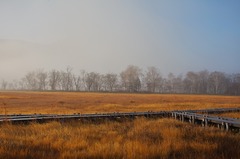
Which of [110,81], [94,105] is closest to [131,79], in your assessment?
[110,81]

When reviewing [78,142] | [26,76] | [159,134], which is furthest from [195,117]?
[26,76]

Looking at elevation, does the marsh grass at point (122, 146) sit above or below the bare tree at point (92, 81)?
below

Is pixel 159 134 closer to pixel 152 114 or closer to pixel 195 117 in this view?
pixel 195 117

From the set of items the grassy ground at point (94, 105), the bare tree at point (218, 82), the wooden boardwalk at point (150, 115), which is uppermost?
the bare tree at point (218, 82)

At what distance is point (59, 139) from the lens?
1046 cm

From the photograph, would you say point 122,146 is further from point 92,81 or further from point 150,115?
point 92,81

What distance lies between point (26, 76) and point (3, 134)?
6739 inches

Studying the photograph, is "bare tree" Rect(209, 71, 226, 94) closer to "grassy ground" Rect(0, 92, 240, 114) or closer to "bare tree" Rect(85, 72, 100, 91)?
"bare tree" Rect(85, 72, 100, 91)

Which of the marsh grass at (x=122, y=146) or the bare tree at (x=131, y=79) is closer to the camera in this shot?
the marsh grass at (x=122, y=146)

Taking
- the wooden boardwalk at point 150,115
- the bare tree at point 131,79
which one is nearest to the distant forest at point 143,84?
the bare tree at point 131,79

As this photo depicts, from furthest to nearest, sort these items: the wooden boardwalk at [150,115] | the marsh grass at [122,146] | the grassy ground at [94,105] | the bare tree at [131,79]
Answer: the bare tree at [131,79]
the grassy ground at [94,105]
the wooden boardwalk at [150,115]
the marsh grass at [122,146]

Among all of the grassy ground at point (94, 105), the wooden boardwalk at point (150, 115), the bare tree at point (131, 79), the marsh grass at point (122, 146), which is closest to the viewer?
the marsh grass at point (122, 146)

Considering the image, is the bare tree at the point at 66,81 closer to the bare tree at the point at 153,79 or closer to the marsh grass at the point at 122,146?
the bare tree at the point at 153,79

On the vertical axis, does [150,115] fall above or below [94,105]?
above
